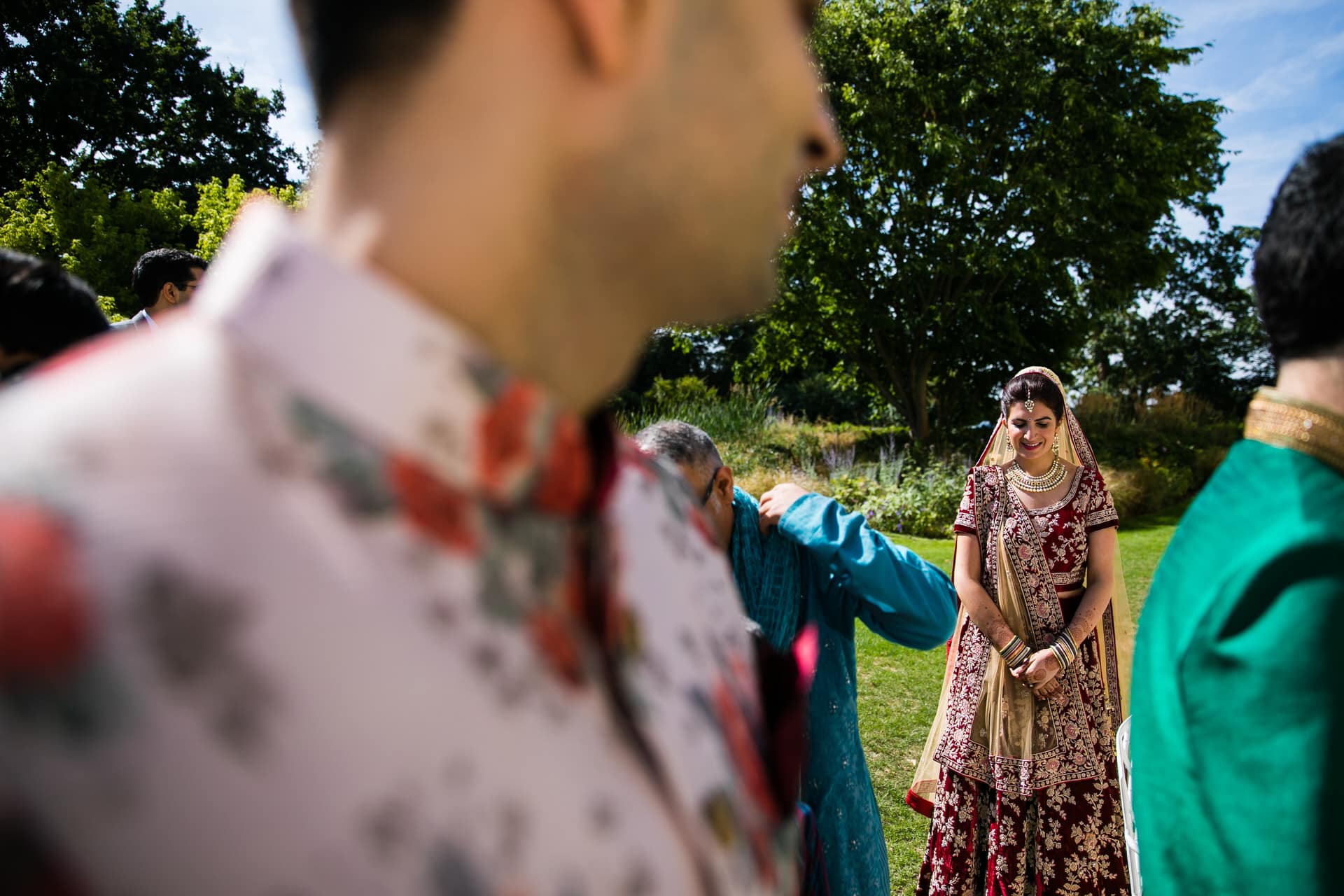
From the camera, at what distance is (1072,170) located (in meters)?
17.7

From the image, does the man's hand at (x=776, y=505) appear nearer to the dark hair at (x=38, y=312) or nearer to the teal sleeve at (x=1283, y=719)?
the teal sleeve at (x=1283, y=719)

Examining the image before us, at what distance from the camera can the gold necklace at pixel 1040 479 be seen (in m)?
3.94

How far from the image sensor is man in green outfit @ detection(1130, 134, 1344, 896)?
1466 millimetres

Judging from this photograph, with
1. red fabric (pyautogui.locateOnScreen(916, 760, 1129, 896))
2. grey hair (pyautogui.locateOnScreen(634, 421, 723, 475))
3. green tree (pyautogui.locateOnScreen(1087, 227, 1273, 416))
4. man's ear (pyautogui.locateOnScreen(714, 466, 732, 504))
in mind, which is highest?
grey hair (pyautogui.locateOnScreen(634, 421, 723, 475))

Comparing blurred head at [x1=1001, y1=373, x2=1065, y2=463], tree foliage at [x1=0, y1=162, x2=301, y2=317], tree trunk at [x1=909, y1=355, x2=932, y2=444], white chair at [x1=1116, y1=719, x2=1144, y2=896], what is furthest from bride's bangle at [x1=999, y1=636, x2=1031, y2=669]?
tree trunk at [x1=909, y1=355, x2=932, y2=444]

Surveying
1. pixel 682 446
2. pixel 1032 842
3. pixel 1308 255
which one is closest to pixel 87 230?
pixel 682 446

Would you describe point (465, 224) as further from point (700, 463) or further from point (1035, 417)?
point (1035, 417)

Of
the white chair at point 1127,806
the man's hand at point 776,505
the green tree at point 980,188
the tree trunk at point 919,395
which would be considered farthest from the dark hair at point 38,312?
the tree trunk at point 919,395

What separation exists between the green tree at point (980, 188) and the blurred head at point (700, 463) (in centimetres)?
1802

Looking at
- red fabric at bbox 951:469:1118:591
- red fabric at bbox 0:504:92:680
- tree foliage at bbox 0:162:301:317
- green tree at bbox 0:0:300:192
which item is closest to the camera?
red fabric at bbox 0:504:92:680

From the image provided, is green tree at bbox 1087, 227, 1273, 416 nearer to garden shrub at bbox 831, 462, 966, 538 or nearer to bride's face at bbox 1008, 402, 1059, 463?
garden shrub at bbox 831, 462, 966, 538

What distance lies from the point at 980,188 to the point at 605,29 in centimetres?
2067

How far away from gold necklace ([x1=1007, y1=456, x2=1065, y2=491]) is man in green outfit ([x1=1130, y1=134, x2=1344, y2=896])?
2.20 meters

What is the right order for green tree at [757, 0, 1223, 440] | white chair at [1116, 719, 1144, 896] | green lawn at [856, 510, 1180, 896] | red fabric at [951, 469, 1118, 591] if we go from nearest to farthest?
white chair at [1116, 719, 1144, 896], red fabric at [951, 469, 1118, 591], green lawn at [856, 510, 1180, 896], green tree at [757, 0, 1223, 440]
